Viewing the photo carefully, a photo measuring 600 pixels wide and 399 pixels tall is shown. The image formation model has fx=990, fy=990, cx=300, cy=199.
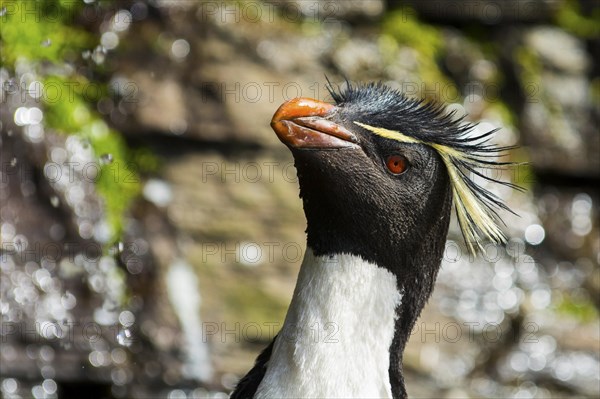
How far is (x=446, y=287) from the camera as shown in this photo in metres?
6.11

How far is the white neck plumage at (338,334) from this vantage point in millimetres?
2855

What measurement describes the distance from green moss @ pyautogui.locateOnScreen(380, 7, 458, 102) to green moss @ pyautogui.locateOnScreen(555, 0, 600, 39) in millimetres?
955

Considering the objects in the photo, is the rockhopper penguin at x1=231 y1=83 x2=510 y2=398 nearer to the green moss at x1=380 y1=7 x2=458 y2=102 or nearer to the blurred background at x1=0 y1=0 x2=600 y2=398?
the blurred background at x1=0 y1=0 x2=600 y2=398

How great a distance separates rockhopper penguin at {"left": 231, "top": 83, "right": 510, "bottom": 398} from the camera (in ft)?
9.36

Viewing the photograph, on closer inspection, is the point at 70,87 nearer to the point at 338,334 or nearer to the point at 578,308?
the point at 578,308

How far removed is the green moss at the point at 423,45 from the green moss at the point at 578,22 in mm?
955

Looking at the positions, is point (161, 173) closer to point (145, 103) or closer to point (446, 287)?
point (145, 103)

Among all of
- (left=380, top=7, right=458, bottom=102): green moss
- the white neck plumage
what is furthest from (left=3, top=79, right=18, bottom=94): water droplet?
the white neck plumage

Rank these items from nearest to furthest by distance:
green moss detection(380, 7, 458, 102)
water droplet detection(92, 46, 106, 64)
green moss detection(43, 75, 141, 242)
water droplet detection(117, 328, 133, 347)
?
water droplet detection(117, 328, 133, 347)
green moss detection(43, 75, 141, 242)
water droplet detection(92, 46, 106, 64)
green moss detection(380, 7, 458, 102)

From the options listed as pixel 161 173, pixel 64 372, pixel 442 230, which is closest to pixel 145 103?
pixel 161 173

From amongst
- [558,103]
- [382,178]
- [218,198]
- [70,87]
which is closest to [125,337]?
[218,198]

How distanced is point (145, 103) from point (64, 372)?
1.71 meters

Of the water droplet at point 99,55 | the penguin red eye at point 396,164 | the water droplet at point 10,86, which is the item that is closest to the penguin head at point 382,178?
the penguin red eye at point 396,164

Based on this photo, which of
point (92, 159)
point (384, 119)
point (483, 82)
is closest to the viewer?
point (384, 119)
